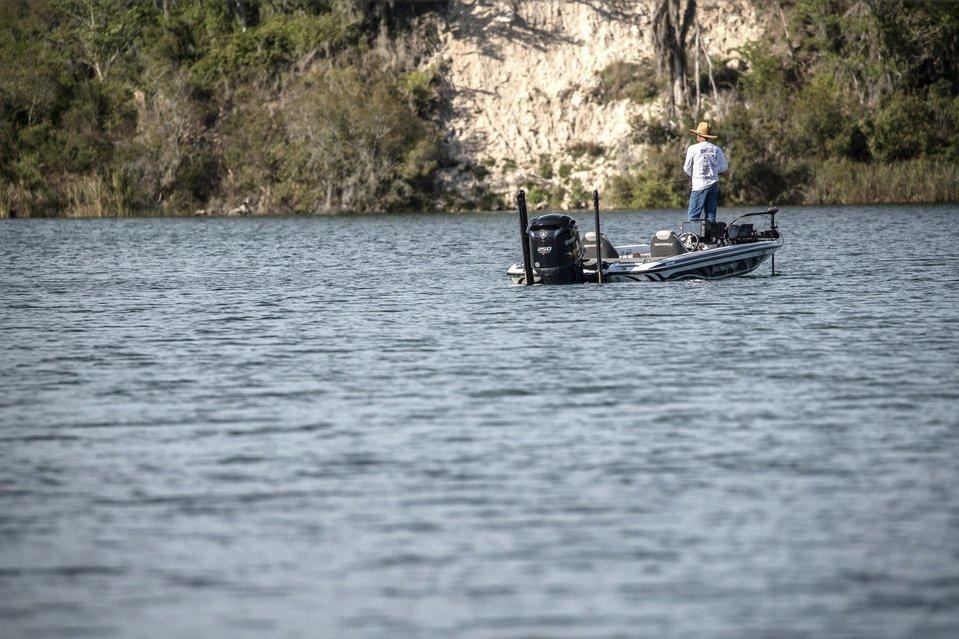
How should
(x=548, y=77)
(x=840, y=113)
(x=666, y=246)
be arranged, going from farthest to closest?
1. (x=548, y=77)
2. (x=840, y=113)
3. (x=666, y=246)

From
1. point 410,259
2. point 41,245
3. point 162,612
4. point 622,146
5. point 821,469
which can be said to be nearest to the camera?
point 162,612

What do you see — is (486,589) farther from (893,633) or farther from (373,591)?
(893,633)

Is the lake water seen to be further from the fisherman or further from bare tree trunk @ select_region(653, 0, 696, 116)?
bare tree trunk @ select_region(653, 0, 696, 116)

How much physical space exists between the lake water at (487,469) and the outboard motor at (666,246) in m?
2.14

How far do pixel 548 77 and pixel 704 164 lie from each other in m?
52.2

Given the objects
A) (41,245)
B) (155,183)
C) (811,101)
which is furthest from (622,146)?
(41,245)

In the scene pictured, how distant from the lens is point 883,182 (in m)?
68.3

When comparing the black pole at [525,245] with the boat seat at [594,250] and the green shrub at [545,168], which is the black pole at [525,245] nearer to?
the boat seat at [594,250]

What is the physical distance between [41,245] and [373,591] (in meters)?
39.8

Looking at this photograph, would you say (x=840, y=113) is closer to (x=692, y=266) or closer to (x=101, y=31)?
(x=101, y=31)

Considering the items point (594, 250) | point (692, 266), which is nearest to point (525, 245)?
point (594, 250)

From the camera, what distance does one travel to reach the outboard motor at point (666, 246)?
89.2 feet

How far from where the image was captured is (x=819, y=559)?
9.56 meters

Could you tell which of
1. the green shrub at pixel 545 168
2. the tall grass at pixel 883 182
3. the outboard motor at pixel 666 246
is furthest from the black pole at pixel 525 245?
the green shrub at pixel 545 168
